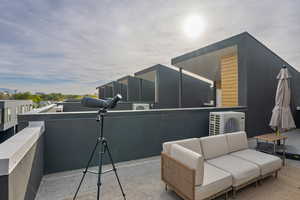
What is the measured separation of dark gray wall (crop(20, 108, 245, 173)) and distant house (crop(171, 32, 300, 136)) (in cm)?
195

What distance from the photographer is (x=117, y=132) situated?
2.88 metres

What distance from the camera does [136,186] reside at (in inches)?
84.6

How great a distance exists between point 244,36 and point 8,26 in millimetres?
7116

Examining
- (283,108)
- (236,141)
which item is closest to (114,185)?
(236,141)

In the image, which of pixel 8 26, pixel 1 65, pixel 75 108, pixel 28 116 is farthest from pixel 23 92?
pixel 28 116

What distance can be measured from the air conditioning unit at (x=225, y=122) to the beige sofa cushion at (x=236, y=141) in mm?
677

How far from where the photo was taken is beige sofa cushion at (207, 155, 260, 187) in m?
1.87

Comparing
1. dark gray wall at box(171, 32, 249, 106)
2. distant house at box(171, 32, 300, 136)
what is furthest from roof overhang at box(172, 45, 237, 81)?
dark gray wall at box(171, 32, 249, 106)

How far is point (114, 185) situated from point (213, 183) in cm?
140

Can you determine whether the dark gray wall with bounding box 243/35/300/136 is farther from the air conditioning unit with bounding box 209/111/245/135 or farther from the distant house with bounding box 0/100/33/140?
the distant house with bounding box 0/100/33/140

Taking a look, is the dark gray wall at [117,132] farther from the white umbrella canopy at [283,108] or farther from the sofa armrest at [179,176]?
the white umbrella canopy at [283,108]

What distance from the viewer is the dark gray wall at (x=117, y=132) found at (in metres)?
2.44

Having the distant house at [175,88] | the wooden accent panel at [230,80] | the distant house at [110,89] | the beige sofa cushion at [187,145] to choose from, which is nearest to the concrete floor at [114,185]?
the beige sofa cushion at [187,145]

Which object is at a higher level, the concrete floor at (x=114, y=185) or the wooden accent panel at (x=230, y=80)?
the wooden accent panel at (x=230, y=80)
